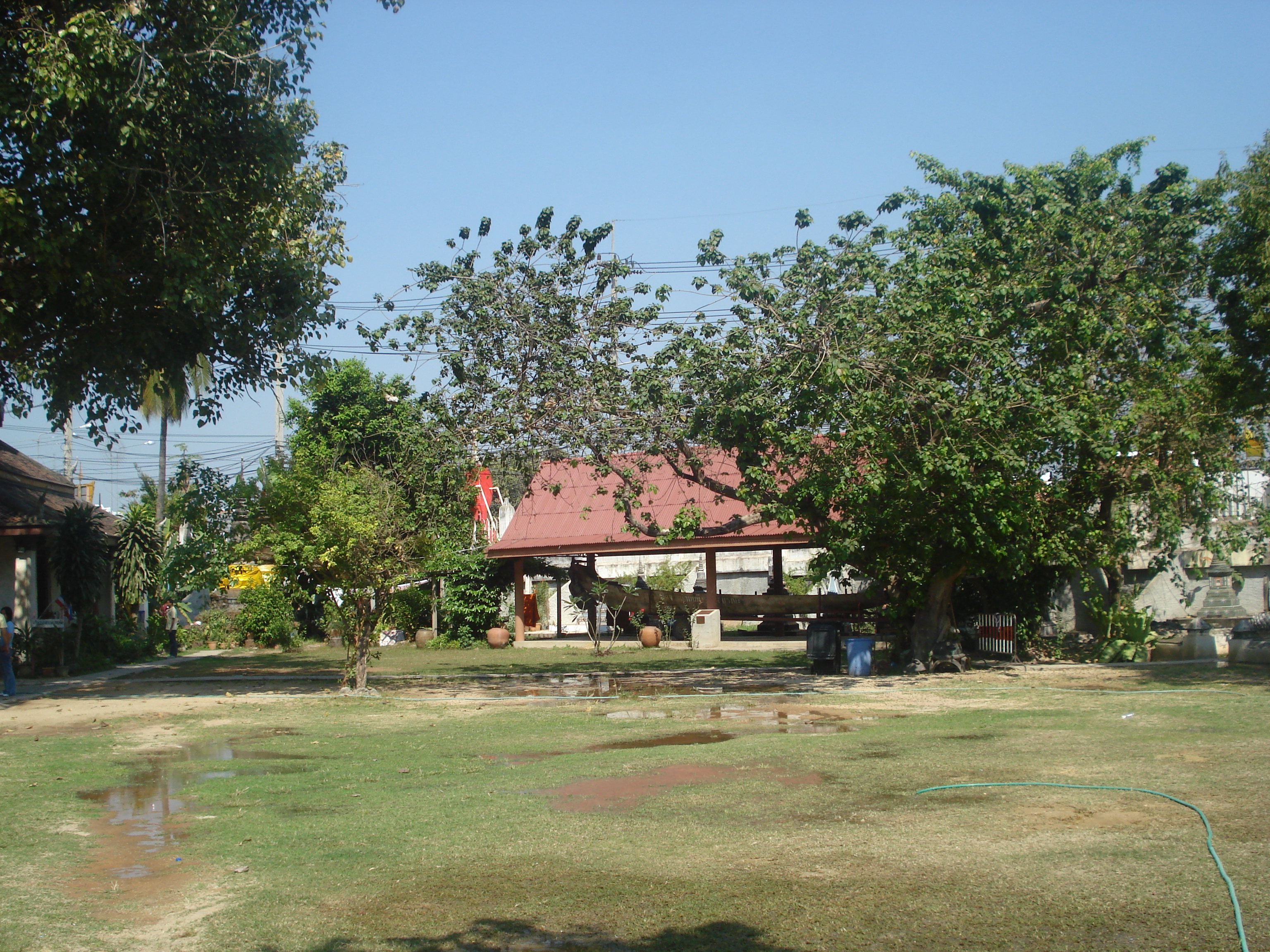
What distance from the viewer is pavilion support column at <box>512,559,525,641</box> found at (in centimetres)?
3011

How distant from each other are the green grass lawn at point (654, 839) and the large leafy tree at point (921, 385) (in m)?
5.34

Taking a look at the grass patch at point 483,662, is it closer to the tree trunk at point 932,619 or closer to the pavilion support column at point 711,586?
the pavilion support column at point 711,586

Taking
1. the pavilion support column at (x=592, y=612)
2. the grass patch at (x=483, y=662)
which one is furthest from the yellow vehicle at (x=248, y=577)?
the pavilion support column at (x=592, y=612)

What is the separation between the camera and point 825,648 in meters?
19.8

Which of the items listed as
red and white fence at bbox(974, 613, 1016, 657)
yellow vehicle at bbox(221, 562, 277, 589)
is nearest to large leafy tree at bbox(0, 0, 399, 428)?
yellow vehicle at bbox(221, 562, 277, 589)

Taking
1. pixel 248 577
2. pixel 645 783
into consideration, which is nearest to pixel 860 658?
pixel 645 783

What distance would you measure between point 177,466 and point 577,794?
15.6 m

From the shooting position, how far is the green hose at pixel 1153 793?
16.5 ft

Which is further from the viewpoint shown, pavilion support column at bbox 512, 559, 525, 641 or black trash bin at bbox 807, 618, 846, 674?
pavilion support column at bbox 512, 559, 525, 641

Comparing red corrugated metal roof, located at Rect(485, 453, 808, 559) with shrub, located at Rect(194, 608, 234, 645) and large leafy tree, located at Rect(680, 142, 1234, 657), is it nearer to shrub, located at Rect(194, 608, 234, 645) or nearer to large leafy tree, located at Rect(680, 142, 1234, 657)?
large leafy tree, located at Rect(680, 142, 1234, 657)

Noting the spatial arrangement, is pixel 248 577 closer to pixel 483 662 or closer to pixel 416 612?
pixel 416 612

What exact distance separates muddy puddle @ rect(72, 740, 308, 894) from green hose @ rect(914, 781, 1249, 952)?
A: 18.4 ft

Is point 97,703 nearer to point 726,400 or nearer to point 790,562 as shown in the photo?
point 726,400

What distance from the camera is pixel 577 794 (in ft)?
28.0
